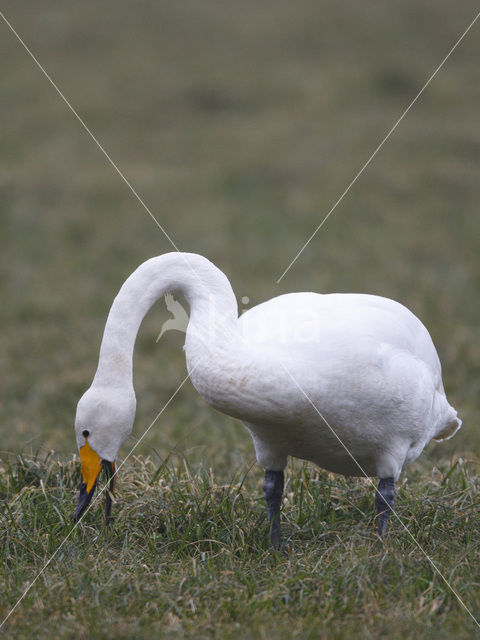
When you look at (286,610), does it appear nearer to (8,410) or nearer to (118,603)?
(118,603)

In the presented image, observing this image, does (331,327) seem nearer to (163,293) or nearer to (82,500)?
(163,293)

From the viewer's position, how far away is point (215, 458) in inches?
230

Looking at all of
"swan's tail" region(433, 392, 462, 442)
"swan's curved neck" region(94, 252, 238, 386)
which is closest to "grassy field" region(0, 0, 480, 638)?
"swan's tail" region(433, 392, 462, 442)

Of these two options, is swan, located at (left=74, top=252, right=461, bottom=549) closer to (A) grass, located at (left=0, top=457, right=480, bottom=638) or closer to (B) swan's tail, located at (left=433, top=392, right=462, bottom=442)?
(A) grass, located at (left=0, top=457, right=480, bottom=638)

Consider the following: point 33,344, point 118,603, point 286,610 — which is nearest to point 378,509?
point 286,610

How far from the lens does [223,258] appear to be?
1198 centimetres

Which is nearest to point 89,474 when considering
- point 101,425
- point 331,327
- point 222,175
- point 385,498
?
point 101,425

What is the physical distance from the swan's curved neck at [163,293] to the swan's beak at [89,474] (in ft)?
1.07

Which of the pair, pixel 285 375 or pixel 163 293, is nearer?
pixel 285 375

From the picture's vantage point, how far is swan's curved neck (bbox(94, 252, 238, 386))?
3.98 meters

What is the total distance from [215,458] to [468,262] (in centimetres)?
689

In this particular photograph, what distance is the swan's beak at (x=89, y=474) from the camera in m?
4.12

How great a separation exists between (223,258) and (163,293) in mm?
7826

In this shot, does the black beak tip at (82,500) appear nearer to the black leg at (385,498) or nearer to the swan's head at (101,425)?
the swan's head at (101,425)
